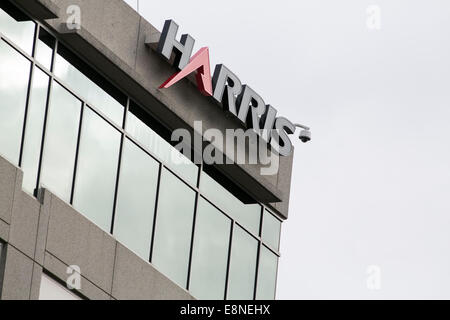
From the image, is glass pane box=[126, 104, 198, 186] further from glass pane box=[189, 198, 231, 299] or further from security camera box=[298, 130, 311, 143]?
security camera box=[298, 130, 311, 143]

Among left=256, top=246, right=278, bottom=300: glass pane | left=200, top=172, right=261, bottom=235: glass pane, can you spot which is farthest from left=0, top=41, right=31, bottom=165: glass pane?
left=256, top=246, right=278, bottom=300: glass pane

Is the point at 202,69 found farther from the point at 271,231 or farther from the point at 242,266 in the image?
the point at 271,231

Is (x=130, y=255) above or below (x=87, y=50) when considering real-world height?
below

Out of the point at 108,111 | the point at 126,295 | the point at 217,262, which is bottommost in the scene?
the point at 126,295

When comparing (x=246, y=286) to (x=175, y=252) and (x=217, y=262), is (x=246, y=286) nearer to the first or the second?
(x=217, y=262)

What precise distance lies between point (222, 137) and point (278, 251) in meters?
4.11

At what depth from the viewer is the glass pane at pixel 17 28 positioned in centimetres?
2355

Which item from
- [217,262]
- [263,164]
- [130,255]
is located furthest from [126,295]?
[263,164]

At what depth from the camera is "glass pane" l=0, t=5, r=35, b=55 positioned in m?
23.5

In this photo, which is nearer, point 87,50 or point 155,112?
point 87,50

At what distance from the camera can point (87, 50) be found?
2538 centimetres

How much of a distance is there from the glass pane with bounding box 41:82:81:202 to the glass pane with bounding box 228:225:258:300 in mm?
6376

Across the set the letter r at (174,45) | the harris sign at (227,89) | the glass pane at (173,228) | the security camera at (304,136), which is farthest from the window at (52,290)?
the security camera at (304,136)
